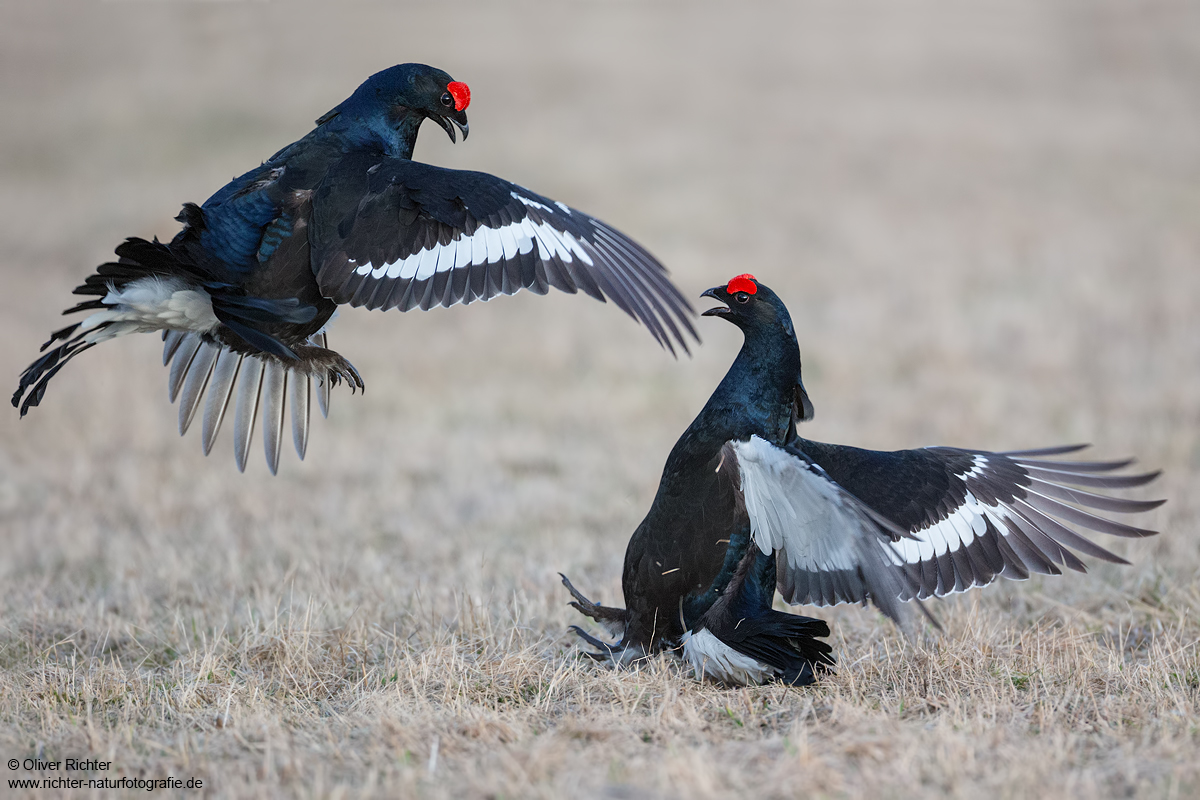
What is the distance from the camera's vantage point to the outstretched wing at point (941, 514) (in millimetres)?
4082

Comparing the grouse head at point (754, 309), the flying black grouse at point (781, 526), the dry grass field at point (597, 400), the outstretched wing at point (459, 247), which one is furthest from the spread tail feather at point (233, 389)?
the grouse head at point (754, 309)

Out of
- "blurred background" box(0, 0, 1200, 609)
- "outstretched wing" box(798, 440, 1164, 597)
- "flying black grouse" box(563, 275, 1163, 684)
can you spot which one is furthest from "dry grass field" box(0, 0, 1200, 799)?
"outstretched wing" box(798, 440, 1164, 597)

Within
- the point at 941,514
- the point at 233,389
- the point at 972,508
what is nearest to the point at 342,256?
the point at 233,389

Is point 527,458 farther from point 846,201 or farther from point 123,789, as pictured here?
point 846,201

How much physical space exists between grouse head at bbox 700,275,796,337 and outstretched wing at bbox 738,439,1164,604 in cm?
51

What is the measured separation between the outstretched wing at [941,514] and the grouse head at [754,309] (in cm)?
51

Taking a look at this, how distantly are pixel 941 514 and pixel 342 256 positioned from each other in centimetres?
269

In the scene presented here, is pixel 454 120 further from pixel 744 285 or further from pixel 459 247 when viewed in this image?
pixel 744 285

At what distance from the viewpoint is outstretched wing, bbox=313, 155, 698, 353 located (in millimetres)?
4383

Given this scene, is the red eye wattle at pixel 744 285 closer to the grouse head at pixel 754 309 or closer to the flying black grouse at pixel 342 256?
the grouse head at pixel 754 309

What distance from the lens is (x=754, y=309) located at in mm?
4398

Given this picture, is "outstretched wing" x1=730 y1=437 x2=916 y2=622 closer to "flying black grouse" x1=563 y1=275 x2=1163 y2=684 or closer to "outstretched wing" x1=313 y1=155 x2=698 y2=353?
"flying black grouse" x1=563 y1=275 x2=1163 y2=684

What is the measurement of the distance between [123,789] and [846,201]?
49.4 ft

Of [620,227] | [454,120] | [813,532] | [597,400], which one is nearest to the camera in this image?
[813,532]
